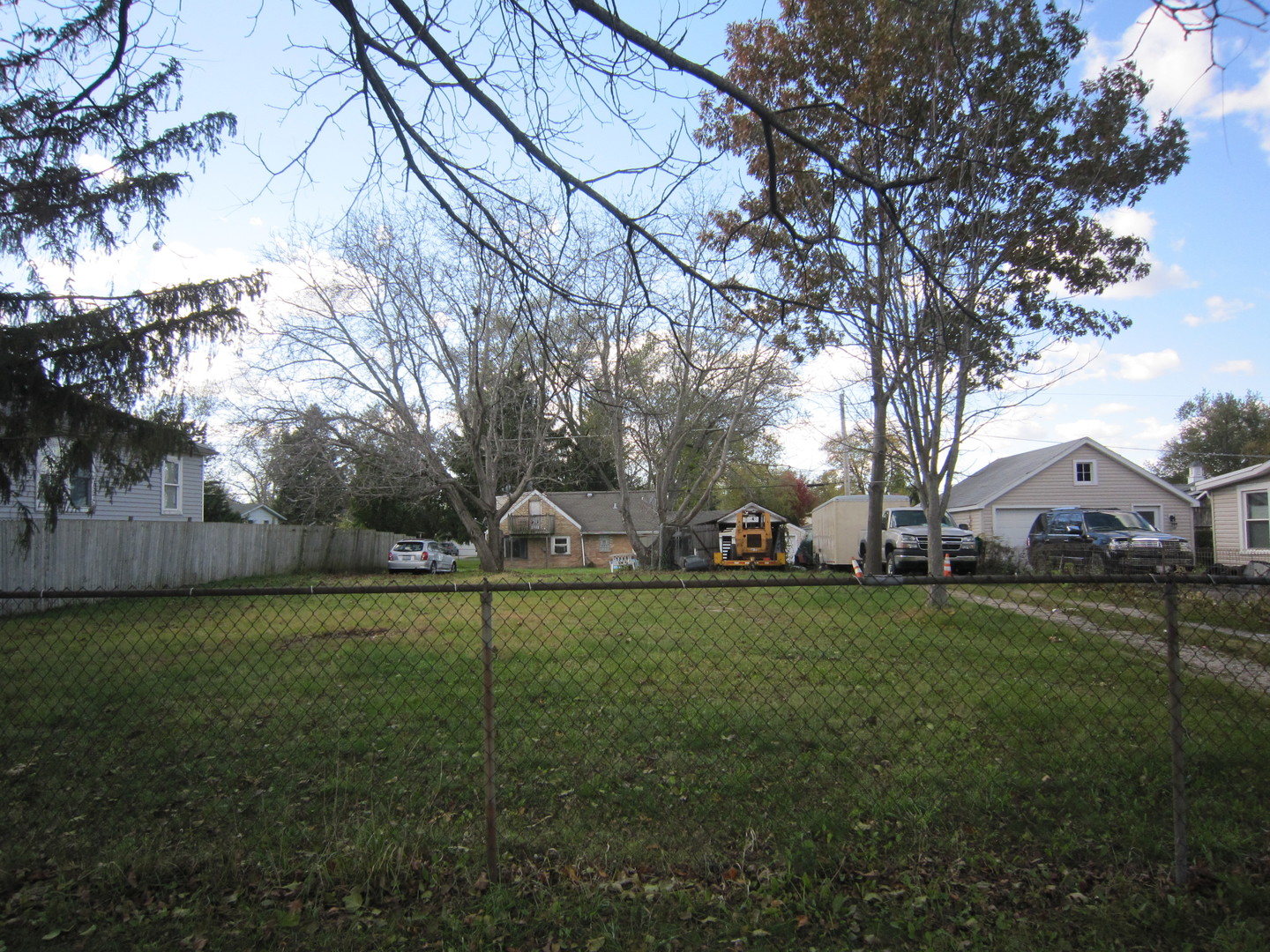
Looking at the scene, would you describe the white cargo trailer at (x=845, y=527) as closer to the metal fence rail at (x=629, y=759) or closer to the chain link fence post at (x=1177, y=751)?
the metal fence rail at (x=629, y=759)

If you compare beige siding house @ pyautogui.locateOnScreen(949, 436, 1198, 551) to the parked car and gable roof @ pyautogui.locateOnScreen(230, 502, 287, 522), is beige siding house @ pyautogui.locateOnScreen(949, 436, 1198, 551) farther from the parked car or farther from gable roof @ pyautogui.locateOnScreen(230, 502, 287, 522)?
gable roof @ pyautogui.locateOnScreen(230, 502, 287, 522)

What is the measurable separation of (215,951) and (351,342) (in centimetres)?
2350

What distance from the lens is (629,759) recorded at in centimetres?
435

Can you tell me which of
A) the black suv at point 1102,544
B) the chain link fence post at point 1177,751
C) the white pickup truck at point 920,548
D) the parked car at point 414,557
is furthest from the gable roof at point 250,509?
the chain link fence post at point 1177,751

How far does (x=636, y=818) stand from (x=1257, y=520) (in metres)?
18.1

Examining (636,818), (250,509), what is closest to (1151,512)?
(636,818)

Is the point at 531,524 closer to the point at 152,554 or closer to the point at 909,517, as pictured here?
the point at 909,517

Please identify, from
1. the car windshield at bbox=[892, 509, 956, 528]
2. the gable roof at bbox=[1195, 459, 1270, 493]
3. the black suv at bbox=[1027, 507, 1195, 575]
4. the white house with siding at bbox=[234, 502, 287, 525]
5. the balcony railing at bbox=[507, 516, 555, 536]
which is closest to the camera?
the black suv at bbox=[1027, 507, 1195, 575]

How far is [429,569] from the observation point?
28438 mm

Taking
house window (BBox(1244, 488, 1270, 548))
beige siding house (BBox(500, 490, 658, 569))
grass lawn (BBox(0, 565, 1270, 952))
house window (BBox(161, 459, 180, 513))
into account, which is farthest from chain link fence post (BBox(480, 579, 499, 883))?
beige siding house (BBox(500, 490, 658, 569))

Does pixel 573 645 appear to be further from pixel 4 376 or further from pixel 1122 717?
pixel 4 376

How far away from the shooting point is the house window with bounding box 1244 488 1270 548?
52.5 feet

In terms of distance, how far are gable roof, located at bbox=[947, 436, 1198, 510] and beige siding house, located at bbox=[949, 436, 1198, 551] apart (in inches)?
1.1

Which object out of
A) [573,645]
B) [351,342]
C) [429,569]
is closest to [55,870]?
[573,645]
